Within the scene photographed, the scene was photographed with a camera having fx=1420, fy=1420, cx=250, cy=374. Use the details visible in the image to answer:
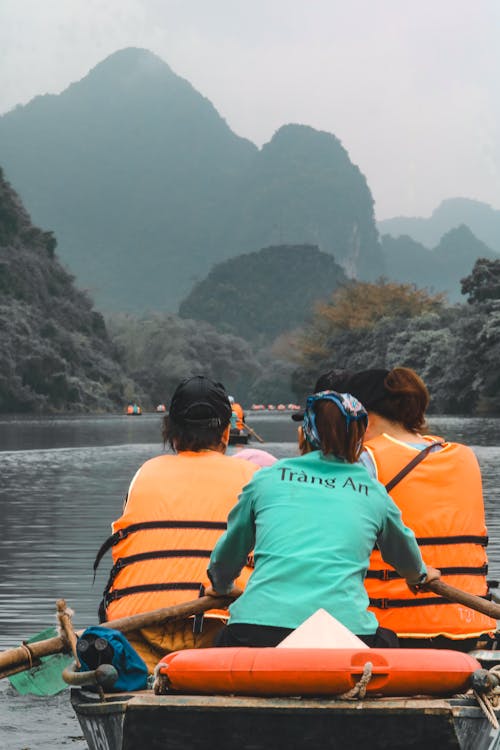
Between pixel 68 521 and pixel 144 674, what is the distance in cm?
1229

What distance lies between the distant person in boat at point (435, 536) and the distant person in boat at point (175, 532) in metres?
0.63

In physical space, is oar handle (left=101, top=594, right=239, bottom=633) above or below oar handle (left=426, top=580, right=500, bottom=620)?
below

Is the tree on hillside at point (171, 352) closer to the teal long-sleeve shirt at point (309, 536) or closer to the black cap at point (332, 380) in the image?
the black cap at point (332, 380)

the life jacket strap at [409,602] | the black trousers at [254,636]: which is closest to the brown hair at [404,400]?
the life jacket strap at [409,602]

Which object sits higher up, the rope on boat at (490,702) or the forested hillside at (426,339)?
the forested hillside at (426,339)

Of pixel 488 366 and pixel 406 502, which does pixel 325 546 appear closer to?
pixel 406 502

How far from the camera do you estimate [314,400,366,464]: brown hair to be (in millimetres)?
4688

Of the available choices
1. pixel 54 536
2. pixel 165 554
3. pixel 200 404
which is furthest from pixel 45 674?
pixel 54 536

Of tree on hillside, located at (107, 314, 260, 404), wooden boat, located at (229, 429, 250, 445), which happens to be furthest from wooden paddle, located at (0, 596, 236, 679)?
tree on hillside, located at (107, 314, 260, 404)

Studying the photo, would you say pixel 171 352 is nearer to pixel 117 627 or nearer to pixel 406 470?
pixel 406 470

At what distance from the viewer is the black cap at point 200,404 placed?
5711 mm

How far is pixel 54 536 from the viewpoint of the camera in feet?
49.2

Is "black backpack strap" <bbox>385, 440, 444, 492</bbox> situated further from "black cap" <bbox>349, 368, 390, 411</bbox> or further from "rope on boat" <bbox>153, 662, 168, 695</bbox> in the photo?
"rope on boat" <bbox>153, 662, 168, 695</bbox>

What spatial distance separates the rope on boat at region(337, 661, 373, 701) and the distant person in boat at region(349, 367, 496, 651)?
1.64 metres
